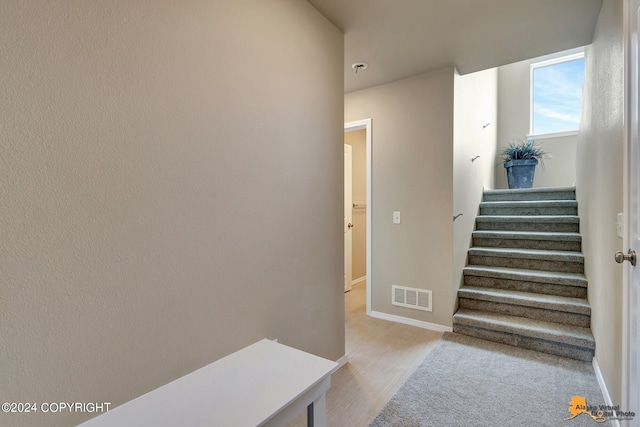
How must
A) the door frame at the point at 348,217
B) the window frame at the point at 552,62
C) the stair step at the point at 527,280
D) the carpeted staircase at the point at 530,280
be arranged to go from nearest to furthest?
the carpeted staircase at the point at 530,280 < the stair step at the point at 527,280 < the door frame at the point at 348,217 < the window frame at the point at 552,62

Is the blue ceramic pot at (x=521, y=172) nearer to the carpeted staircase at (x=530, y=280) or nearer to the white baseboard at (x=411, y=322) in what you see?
the carpeted staircase at (x=530, y=280)

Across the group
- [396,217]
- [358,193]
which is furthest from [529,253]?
[358,193]

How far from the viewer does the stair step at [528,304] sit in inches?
100

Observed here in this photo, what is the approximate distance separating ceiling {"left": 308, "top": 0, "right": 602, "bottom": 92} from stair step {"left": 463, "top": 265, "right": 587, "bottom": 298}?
1.95 m

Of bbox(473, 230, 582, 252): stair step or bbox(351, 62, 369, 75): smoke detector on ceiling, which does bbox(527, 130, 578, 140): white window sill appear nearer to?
bbox(473, 230, 582, 252): stair step

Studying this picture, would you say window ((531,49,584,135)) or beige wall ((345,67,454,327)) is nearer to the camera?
beige wall ((345,67,454,327))

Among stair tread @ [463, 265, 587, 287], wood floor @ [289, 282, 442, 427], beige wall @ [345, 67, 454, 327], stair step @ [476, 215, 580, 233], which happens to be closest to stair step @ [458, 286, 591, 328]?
stair tread @ [463, 265, 587, 287]

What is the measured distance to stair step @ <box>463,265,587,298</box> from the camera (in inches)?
107

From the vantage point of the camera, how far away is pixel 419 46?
96.9 inches

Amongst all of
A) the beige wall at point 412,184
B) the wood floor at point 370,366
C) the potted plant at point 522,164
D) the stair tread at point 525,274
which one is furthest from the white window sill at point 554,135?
the wood floor at point 370,366

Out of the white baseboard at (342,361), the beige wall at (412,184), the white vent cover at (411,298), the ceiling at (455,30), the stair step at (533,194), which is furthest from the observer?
the stair step at (533,194)

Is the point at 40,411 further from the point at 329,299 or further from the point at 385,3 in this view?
the point at 385,3

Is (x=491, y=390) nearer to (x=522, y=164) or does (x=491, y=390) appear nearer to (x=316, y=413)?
(x=316, y=413)

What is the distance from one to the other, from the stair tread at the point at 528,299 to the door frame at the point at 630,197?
140 cm
